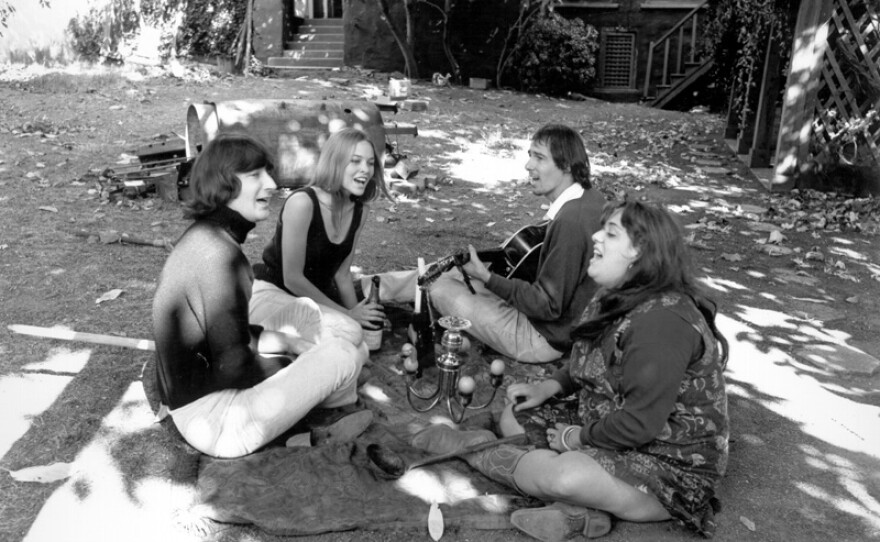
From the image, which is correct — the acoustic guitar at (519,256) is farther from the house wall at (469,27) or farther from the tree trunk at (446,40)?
the house wall at (469,27)

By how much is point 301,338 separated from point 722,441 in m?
2.11

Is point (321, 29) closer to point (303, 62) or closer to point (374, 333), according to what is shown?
point (303, 62)

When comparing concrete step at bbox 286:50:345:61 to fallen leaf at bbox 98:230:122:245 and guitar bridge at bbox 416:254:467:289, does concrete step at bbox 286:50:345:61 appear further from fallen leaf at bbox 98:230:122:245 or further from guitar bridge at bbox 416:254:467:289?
guitar bridge at bbox 416:254:467:289

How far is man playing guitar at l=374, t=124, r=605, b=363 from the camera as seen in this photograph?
12.4 feet

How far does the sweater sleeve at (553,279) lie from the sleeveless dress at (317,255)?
Answer: 0.89 metres

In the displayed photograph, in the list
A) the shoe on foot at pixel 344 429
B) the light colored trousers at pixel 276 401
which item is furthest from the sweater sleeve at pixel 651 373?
the light colored trousers at pixel 276 401

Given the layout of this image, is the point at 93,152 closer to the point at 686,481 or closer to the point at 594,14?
the point at 686,481

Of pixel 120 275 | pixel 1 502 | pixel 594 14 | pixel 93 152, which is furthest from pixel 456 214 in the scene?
pixel 594 14

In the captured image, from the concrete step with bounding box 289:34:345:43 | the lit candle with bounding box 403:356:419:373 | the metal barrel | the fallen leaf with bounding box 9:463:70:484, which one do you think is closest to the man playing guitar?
the lit candle with bounding box 403:356:419:373

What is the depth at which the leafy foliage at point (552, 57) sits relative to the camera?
16500mm

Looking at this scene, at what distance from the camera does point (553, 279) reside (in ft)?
12.6

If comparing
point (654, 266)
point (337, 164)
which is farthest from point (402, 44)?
point (654, 266)

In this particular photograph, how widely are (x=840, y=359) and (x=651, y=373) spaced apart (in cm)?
Result: 262

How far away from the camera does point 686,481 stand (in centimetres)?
288
